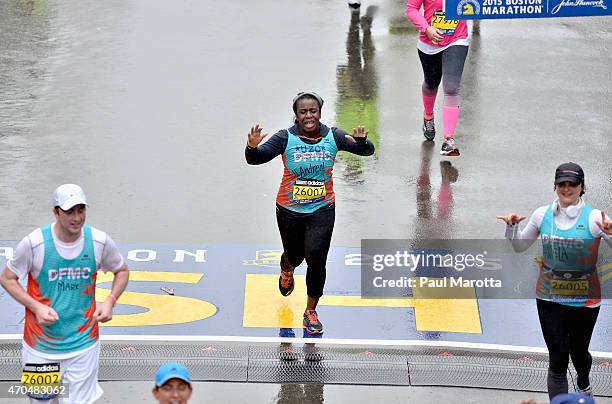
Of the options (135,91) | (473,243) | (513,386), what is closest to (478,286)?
(473,243)

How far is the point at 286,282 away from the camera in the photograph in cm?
1065

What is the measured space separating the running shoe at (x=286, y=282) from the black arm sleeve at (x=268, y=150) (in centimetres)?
114

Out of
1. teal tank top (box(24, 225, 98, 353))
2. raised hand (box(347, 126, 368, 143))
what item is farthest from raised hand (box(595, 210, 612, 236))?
teal tank top (box(24, 225, 98, 353))

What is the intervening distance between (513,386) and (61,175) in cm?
595

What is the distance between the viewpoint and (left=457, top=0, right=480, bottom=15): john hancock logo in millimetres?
12727

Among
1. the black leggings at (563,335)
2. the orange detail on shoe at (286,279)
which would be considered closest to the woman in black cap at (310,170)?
the orange detail on shoe at (286,279)

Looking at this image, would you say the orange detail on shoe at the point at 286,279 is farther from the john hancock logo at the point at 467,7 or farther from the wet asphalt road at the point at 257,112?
the john hancock logo at the point at 467,7

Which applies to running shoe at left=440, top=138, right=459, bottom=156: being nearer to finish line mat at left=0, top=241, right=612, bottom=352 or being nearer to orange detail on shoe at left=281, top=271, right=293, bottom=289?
finish line mat at left=0, top=241, right=612, bottom=352

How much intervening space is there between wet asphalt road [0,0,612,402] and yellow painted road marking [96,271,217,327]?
0.86 metres

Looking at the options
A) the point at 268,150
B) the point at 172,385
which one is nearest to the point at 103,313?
the point at 172,385

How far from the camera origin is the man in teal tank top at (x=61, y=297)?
24.8 ft

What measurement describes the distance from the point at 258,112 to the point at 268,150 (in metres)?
5.59

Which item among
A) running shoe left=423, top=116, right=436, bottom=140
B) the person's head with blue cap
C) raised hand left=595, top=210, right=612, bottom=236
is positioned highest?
running shoe left=423, top=116, right=436, bottom=140

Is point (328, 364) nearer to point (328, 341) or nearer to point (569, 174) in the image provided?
point (328, 341)
